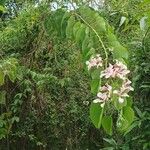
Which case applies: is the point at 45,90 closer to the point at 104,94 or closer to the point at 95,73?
the point at 95,73

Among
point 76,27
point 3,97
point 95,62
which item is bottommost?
point 3,97

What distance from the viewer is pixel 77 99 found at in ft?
11.6

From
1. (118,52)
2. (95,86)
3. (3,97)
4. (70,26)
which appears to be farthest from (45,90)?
(95,86)

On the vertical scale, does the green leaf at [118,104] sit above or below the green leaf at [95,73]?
below

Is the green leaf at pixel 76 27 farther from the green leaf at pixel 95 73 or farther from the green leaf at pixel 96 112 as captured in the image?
the green leaf at pixel 96 112

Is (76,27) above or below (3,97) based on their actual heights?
above

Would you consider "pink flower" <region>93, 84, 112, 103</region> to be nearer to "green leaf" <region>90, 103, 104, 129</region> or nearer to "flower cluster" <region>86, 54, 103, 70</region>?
"green leaf" <region>90, 103, 104, 129</region>

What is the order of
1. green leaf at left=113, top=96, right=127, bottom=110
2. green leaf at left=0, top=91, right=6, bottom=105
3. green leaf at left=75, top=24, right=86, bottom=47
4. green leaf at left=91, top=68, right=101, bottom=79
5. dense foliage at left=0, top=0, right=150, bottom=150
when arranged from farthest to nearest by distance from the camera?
dense foliage at left=0, top=0, right=150, bottom=150 → green leaf at left=0, top=91, right=6, bottom=105 → green leaf at left=75, top=24, right=86, bottom=47 → green leaf at left=91, top=68, right=101, bottom=79 → green leaf at left=113, top=96, right=127, bottom=110

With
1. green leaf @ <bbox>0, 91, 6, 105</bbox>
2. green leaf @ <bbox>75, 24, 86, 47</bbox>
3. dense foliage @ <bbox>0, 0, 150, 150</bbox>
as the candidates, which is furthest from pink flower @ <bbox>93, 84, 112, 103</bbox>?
green leaf @ <bbox>0, 91, 6, 105</bbox>

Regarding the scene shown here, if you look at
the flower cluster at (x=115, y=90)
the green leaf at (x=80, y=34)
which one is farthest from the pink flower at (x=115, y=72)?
the green leaf at (x=80, y=34)

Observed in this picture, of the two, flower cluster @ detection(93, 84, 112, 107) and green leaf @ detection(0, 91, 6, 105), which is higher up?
flower cluster @ detection(93, 84, 112, 107)

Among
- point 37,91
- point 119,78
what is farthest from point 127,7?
point 119,78

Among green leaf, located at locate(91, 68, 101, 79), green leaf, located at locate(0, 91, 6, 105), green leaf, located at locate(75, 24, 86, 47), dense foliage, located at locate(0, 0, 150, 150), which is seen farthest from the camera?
dense foliage, located at locate(0, 0, 150, 150)

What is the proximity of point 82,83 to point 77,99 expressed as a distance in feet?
0.42
